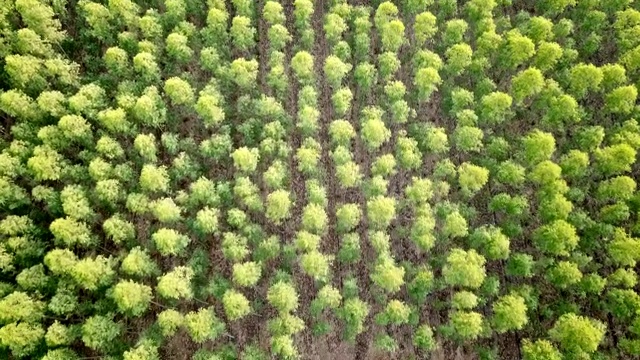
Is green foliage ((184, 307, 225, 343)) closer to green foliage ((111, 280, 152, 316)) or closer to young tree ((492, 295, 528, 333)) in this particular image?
green foliage ((111, 280, 152, 316))

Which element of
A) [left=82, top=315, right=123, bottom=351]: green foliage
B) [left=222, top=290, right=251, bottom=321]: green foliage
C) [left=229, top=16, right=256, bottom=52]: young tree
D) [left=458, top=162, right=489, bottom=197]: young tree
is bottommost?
[left=82, top=315, right=123, bottom=351]: green foliage

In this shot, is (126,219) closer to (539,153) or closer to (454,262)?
(454,262)

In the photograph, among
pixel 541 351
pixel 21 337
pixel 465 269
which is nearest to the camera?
pixel 21 337

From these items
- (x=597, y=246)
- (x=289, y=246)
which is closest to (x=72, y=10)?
(x=289, y=246)

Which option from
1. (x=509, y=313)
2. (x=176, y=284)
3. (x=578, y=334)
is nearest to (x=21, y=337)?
→ (x=176, y=284)

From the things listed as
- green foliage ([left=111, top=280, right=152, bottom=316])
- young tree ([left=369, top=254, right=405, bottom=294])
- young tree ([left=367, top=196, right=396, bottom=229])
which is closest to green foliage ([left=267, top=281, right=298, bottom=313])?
young tree ([left=369, top=254, right=405, bottom=294])

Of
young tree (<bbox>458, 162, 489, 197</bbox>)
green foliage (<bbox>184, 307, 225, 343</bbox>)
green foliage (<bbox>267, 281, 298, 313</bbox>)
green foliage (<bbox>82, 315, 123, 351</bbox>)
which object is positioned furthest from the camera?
young tree (<bbox>458, 162, 489, 197</bbox>)

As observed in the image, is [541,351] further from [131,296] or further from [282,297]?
[131,296]

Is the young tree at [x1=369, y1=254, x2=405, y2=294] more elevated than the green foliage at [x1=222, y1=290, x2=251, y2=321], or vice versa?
the young tree at [x1=369, y1=254, x2=405, y2=294]

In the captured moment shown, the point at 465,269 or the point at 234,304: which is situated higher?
the point at 465,269

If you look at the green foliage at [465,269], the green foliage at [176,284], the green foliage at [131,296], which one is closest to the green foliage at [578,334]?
the green foliage at [465,269]

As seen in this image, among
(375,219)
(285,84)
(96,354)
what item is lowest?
(96,354)
